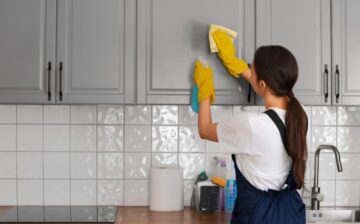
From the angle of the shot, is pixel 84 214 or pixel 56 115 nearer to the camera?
pixel 84 214

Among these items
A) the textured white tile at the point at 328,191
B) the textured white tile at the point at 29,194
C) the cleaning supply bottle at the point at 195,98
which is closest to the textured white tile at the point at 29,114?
the textured white tile at the point at 29,194

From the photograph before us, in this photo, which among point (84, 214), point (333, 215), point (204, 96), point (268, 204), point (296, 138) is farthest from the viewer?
point (333, 215)

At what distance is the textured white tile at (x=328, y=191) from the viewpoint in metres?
2.57

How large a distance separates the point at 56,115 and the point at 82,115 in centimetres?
14

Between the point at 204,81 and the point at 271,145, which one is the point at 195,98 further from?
the point at 271,145

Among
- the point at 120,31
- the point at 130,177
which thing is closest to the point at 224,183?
the point at 130,177

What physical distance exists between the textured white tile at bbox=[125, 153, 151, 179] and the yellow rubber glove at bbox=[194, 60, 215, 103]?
1.95ft

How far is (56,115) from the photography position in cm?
250

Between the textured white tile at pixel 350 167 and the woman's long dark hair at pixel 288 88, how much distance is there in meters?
0.89

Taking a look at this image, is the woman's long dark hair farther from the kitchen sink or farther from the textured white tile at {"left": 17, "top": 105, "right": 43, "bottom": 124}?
the textured white tile at {"left": 17, "top": 105, "right": 43, "bottom": 124}

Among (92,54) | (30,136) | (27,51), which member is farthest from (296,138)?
(30,136)

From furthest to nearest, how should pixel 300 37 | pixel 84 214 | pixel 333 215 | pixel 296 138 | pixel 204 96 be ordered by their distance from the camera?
pixel 333 215, pixel 84 214, pixel 300 37, pixel 204 96, pixel 296 138

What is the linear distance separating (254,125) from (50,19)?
106cm

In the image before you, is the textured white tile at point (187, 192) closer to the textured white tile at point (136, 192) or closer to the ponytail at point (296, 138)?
the textured white tile at point (136, 192)
